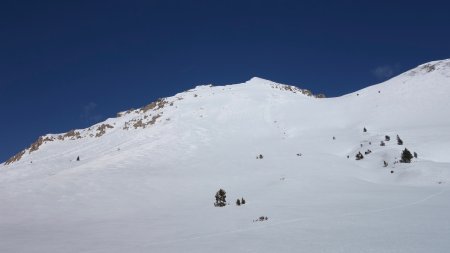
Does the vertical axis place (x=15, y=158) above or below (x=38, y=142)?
below

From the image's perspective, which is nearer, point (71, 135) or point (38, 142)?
point (38, 142)

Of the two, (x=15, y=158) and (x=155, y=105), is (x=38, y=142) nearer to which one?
(x=15, y=158)

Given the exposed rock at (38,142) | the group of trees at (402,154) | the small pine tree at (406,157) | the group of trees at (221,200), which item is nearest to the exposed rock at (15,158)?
the exposed rock at (38,142)

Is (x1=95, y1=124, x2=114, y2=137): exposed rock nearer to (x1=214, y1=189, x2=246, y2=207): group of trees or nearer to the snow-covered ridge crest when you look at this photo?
the snow-covered ridge crest

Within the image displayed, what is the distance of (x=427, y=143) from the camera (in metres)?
26.6

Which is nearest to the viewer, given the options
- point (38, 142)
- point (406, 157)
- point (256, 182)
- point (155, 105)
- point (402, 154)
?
point (406, 157)

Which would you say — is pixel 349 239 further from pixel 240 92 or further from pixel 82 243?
pixel 240 92

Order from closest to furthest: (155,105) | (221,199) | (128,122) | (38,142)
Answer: (221,199) → (128,122) → (38,142) → (155,105)

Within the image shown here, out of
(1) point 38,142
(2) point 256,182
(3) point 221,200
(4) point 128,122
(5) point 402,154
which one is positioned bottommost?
(3) point 221,200

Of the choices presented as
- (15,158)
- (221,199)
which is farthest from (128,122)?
(221,199)

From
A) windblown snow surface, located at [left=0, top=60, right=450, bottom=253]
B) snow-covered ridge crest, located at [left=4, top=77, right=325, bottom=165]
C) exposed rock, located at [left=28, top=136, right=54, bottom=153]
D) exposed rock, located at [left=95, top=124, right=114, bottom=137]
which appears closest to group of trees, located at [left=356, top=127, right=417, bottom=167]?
windblown snow surface, located at [left=0, top=60, right=450, bottom=253]

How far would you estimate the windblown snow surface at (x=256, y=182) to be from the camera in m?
10.8

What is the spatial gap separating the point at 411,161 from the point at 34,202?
20577 mm

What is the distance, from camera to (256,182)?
891 inches
